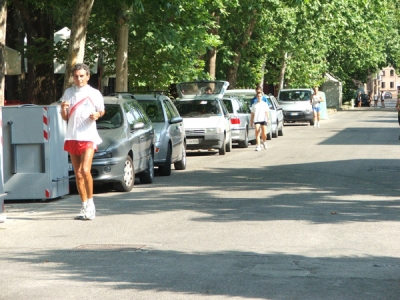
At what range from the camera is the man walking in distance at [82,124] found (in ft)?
39.7

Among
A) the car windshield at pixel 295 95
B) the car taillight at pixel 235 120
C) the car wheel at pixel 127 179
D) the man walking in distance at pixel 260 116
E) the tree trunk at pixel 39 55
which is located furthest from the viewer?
the car windshield at pixel 295 95

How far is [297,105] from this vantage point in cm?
4825

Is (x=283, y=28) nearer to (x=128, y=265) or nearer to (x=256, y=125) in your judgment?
(x=256, y=125)

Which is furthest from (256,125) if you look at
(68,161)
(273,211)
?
(273,211)

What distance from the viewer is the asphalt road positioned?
25.0ft

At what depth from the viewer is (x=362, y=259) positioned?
29.5 feet

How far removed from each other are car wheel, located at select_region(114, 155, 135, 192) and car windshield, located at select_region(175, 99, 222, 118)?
34.2 feet

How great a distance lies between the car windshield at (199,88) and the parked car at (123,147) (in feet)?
39.6

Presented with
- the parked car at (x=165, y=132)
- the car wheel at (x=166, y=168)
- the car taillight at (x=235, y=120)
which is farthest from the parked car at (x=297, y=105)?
the car wheel at (x=166, y=168)

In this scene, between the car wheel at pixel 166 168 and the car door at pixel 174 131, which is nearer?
the car wheel at pixel 166 168

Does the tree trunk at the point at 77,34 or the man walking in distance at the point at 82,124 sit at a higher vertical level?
the tree trunk at the point at 77,34

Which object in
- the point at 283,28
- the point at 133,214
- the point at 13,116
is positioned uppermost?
the point at 283,28

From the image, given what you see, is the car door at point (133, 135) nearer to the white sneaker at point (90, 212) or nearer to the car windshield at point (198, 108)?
the white sneaker at point (90, 212)

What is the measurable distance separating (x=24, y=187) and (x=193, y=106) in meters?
12.8
